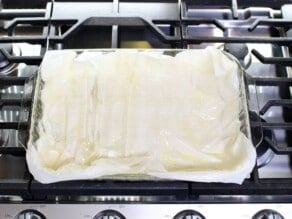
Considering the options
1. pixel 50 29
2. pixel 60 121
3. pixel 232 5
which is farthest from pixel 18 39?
pixel 232 5

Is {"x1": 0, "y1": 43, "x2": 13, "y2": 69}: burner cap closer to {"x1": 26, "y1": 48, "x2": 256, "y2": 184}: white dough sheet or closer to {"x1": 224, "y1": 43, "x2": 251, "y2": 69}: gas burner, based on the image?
{"x1": 26, "y1": 48, "x2": 256, "y2": 184}: white dough sheet

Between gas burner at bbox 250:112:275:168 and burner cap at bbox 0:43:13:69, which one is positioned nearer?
gas burner at bbox 250:112:275:168

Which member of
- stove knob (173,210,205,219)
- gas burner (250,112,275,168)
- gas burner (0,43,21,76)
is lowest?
stove knob (173,210,205,219)

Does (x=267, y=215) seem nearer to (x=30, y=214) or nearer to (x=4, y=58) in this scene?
(x=30, y=214)

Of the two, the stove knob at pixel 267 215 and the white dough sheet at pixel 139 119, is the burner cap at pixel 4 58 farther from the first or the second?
the stove knob at pixel 267 215

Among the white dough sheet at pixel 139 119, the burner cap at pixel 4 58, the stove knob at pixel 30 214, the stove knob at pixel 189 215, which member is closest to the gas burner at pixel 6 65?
the burner cap at pixel 4 58

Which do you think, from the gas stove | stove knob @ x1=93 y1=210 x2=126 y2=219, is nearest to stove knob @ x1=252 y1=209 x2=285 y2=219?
the gas stove

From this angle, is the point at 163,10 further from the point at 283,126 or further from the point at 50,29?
the point at 283,126
